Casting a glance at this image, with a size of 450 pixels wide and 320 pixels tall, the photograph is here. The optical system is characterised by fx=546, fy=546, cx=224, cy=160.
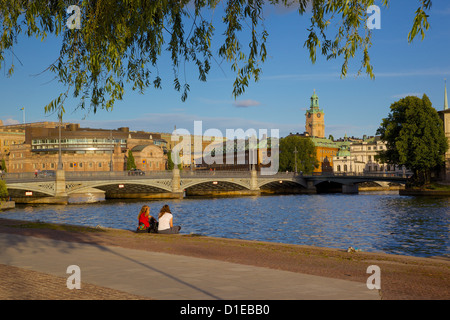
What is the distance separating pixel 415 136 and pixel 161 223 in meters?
64.9

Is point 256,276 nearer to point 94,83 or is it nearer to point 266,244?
point 94,83

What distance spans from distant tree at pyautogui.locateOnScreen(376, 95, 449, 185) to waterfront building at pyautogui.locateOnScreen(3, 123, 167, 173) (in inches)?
3283

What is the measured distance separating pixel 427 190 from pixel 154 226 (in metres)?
67.6

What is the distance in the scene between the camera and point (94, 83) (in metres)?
12.0

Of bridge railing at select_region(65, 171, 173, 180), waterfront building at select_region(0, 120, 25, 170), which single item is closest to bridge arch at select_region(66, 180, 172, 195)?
bridge railing at select_region(65, 171, 173, 180)

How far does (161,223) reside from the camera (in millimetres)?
22438

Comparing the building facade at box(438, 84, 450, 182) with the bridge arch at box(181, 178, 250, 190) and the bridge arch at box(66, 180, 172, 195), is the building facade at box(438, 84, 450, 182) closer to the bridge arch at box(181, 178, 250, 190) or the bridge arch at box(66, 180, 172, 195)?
the bridge arch at box(181, 178, 250, 190)

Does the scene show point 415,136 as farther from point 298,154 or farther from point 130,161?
point 130,161

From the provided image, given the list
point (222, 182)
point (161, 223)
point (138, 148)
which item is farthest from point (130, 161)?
point (161, 223)

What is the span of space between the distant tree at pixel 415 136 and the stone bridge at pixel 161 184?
14841 millimetres

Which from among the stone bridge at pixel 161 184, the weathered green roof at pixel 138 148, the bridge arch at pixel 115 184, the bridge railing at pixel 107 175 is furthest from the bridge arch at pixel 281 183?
the weathered green roof at pixel 138 148

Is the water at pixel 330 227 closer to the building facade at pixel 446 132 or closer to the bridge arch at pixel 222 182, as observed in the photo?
the bridge arch at pixel 222 182

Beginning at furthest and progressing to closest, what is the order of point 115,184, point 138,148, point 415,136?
point 138,148, point 415,136, point 115,184

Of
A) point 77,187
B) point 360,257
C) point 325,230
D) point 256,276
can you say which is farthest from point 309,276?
point 77,187
